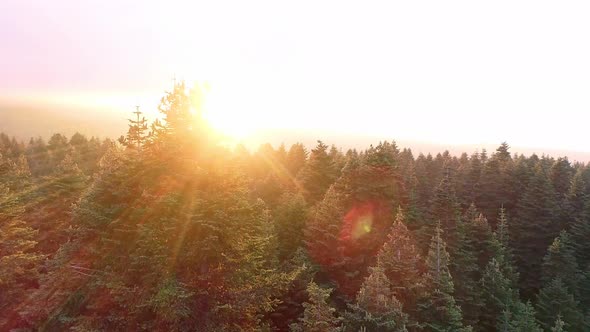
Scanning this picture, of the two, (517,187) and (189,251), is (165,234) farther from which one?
(517,187)

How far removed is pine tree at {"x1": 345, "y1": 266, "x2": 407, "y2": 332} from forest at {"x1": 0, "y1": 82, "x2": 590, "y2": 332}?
74mm

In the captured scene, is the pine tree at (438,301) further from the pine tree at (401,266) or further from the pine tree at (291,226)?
the pine tree at (291,226)

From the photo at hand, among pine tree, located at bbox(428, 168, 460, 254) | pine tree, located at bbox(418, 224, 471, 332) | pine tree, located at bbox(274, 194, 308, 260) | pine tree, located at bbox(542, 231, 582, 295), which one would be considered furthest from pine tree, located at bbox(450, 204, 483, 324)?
pine tree, located at bbox(542, 231, 582, 295)

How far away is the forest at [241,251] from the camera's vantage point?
13.9 metres

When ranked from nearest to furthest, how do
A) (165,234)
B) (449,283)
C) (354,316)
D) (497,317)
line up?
(165,234)
(354,316)
(449,283)
(497,317)

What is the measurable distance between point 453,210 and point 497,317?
842 cm

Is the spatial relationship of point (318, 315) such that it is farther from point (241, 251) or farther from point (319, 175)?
point (319, 175)

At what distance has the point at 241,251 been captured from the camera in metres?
14.7

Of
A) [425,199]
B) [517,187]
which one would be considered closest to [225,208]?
[425,199]

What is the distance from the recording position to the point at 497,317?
3073 cm

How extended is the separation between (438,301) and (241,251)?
13694mm

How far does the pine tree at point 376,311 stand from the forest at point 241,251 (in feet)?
0.24

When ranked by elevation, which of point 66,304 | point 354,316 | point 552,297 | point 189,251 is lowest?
point 552,297

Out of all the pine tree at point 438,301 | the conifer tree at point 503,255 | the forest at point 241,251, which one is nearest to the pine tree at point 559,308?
the forest at point 241,251
